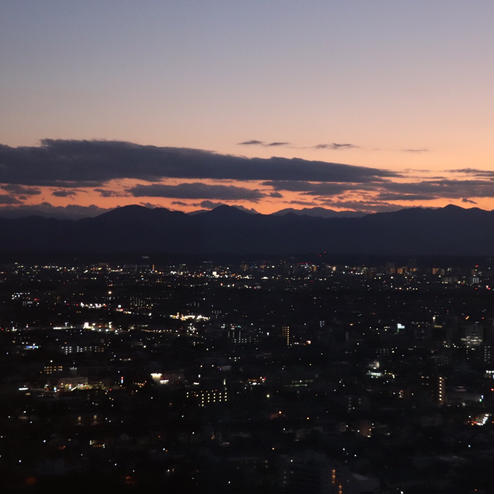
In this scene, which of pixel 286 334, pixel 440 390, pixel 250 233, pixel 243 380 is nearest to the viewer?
pixel 440 390

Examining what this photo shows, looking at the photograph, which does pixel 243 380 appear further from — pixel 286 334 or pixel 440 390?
pixel 286 334

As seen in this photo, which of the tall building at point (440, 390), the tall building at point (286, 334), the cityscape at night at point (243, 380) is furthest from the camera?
the tall building at point (286, 334)

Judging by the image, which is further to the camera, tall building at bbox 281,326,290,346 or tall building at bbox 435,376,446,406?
tall building at bbox 281,326,290,346

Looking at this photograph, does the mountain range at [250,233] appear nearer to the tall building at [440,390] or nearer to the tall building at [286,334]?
the tall building at [286,334]

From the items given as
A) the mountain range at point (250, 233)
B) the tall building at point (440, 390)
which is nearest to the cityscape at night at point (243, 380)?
the tall building at point (440, 390)

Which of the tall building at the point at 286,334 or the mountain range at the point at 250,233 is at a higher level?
the mountain range at the point at 250,233

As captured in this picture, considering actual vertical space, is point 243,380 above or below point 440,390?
below

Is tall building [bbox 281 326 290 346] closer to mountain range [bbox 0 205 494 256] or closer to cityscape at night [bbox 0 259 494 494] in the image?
cityscape at night [bbox 0 259 494 494]

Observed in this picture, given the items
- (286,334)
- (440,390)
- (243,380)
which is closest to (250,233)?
(286,334)

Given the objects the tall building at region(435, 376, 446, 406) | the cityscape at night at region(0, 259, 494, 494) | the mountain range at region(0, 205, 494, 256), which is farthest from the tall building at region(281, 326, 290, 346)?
the mountain range at region(0, 205, 494, 256)
